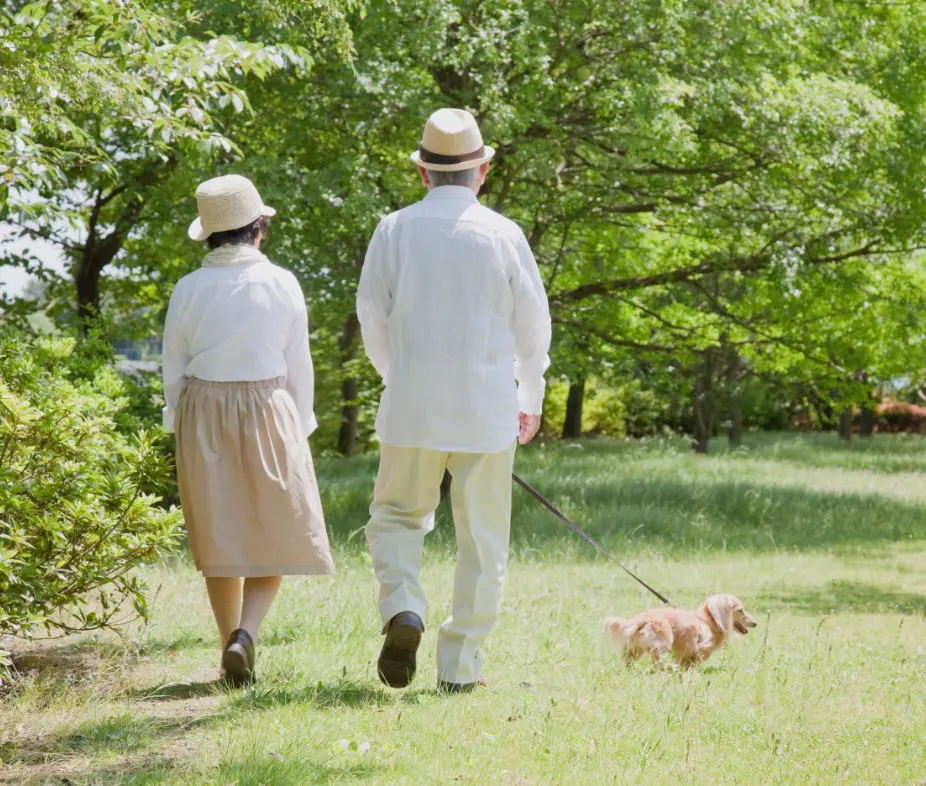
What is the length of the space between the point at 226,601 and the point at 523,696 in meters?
1.29

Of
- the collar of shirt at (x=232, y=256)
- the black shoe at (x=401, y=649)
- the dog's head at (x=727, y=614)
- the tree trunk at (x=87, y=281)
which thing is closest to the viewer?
the black shoe at (x=401, y=649)

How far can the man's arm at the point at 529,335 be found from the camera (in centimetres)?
474

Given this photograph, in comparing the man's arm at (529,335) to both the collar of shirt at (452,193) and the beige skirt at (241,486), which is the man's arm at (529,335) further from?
the beige skirt at (241,486)

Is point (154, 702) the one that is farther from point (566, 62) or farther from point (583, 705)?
point (566, 62)

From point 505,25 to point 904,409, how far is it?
31.9 metres

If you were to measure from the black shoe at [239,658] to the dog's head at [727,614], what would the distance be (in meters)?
2.13

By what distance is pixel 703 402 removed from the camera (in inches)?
955

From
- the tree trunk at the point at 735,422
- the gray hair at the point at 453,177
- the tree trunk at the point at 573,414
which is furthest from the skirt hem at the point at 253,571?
the tree trunk at the point at 573,414

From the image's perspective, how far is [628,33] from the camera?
11.2m

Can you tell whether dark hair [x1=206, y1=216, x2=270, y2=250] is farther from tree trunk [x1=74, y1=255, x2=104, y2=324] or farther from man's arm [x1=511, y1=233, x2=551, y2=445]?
tree trunk [x1=74, y1=255, x2=104, y2=324]

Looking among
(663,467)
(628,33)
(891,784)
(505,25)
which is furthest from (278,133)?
(891,784)

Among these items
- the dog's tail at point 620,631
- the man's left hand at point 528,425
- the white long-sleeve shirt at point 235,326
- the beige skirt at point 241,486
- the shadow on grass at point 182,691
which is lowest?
the shadow on grass at point 182,691

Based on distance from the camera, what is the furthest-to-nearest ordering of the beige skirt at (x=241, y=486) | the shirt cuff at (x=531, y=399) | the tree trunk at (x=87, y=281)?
the tree trunk at (x=87, y=281), the beige skirt at (x=241, y=486), the shirt cuff at (x=531, y=399)

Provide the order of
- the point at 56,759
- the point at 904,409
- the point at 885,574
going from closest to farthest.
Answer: the point at 56,759 < the point at 885,574 < the point at 904,409
